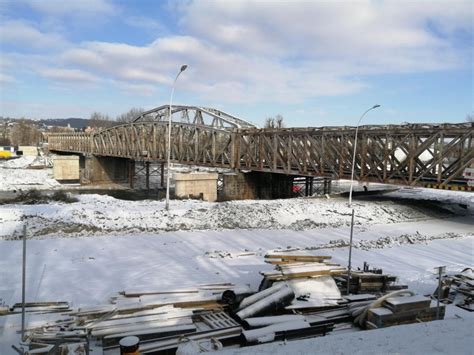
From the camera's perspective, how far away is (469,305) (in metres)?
9.77

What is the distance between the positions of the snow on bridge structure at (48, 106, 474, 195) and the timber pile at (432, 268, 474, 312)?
599 inches

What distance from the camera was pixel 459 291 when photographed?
34.4 ft

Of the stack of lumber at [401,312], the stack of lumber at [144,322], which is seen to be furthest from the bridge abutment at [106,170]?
the stack of lumber at [401,312]

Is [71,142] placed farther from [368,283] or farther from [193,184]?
[368,283]

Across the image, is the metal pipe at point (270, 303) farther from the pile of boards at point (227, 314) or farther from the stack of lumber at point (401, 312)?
the stack of lumber at point (401, 312)

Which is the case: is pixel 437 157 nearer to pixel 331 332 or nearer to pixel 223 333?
pixel 331 332

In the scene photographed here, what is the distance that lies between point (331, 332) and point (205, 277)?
15.2ft

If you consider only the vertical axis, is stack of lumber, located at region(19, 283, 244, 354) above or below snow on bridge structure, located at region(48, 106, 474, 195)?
below

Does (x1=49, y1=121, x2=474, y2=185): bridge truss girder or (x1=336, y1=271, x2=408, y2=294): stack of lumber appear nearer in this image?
(x1=336, y1=271, x2=408, y2=294): stack of lumber

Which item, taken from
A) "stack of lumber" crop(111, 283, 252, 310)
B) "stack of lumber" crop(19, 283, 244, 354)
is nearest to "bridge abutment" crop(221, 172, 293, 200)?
"stack of lumber" crop(111, 283, 252, 310)

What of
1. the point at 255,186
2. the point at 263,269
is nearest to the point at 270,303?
the point at 263,269

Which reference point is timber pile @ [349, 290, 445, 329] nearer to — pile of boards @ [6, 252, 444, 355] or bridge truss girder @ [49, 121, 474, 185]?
pile of boards @ [6, 252, 444, 355]

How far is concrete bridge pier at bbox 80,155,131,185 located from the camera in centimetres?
6431

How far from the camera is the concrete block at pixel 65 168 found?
60344 millimetres
